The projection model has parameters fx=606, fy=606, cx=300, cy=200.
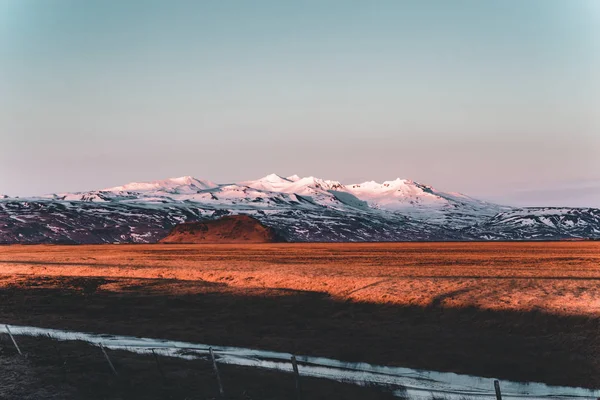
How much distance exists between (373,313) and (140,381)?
1859 cm

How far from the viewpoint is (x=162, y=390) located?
23.3 meters

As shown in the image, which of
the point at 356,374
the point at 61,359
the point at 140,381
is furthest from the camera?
the point at 61,359

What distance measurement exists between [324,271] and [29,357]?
126ft

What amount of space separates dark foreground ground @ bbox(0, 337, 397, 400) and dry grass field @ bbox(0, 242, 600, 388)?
16.4ft

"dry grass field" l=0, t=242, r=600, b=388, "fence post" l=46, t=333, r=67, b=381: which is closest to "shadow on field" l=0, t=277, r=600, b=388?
"dry grass field" l=0, t=242, r=600, b=388

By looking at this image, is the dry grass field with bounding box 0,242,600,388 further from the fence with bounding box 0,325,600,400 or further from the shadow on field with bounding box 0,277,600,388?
the fence with bounding box 0,325,600,400

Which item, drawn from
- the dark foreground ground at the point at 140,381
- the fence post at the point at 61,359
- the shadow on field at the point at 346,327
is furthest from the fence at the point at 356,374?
the fence post at the point at 61,359

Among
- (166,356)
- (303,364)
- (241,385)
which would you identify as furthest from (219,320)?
(241,385)

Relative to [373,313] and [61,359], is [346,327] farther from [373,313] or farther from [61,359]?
[61,359]

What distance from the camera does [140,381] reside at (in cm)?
2452

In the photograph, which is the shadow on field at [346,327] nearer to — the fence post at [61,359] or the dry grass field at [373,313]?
the dry grass field at [373,313]

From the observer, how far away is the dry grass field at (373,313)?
93.8 feet

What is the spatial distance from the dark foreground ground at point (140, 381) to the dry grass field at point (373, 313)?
499 cm

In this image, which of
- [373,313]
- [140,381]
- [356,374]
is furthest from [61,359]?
[373,313]
